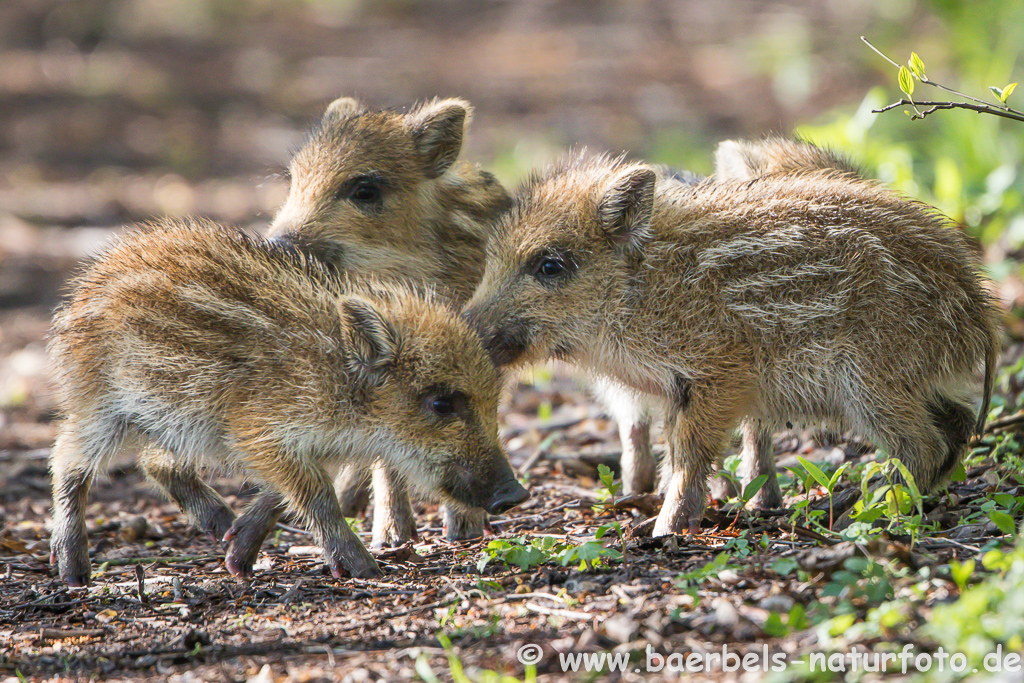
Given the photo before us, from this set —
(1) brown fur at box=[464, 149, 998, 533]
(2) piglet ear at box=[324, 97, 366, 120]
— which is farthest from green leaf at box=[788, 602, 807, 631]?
(2) piglet ear at box=[324, 97, 366, 120]

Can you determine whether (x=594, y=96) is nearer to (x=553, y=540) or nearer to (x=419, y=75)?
(x=419, y=75)

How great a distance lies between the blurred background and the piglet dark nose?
2828 mm

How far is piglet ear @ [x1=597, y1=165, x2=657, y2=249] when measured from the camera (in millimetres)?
5125

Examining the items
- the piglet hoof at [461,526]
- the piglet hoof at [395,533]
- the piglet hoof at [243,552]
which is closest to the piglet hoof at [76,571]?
the piglet hoof at [243,552]

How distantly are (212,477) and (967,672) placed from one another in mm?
4746

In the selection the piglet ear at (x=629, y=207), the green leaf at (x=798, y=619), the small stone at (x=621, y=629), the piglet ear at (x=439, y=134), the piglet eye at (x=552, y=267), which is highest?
the piglet ear at (x=439, y=134)

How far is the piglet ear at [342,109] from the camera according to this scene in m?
6.66

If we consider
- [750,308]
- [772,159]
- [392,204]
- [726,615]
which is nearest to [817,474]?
[750,308]

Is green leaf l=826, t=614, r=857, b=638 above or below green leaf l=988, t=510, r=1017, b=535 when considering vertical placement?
below

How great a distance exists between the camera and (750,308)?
488 cm

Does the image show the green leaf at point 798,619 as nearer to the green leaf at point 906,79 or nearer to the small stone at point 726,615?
the small stone at point 726,615

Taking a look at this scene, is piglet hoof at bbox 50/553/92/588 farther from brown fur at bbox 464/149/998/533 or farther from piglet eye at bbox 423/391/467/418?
brown fur at bbox 464/149/998/533

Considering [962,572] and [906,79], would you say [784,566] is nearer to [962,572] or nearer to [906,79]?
[962,572]

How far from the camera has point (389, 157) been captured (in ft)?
20.8
